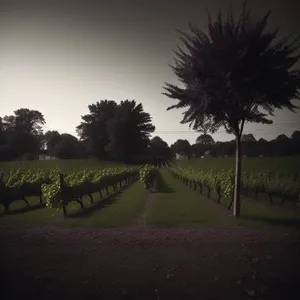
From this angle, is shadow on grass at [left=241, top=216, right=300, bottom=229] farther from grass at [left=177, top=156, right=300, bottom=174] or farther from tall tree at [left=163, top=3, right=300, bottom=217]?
grass at [left=177, top=156, right=300, bottom=174]

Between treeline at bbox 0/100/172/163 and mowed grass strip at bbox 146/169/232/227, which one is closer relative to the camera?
mowed grass strip at bbox 146/169/232/227

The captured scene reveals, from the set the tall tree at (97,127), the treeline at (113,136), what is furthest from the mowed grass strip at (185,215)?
the tall tree at (97,127)

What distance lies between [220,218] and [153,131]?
171ft

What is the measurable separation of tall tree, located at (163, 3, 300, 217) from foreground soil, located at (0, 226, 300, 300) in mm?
5132

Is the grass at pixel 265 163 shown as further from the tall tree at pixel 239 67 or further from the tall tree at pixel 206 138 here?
the tall tree at pixel 239 67

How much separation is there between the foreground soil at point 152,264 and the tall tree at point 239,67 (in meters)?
5.13

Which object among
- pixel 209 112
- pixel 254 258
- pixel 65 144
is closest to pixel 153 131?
pixel 65 144

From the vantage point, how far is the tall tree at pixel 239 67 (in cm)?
800

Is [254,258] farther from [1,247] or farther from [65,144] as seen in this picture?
[65,144]

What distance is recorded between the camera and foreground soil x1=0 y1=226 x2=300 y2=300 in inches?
157

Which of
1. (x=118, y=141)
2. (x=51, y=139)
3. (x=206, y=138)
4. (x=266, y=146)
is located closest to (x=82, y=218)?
(x=206, y=138)

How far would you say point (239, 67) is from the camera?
8094 mm

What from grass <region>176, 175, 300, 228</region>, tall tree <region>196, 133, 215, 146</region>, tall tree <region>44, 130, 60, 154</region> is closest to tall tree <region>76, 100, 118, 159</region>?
tall tree <region>44, 130, 60, 154</region>

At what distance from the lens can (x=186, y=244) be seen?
20.9ft
